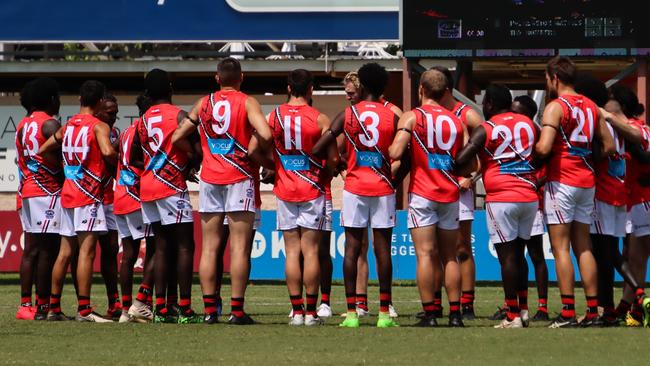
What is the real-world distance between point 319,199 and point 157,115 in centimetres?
176

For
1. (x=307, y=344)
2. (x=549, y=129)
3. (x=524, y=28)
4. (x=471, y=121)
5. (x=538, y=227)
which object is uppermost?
(x=524, y=28)

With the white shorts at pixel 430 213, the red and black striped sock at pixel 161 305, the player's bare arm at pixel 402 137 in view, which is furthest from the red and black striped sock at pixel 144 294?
the player's bare arm at pixel 402 137

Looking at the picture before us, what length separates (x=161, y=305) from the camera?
1345 centimetres

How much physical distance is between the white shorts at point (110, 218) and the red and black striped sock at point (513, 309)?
420cm

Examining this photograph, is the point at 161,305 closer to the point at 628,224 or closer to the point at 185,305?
the point at 185,305

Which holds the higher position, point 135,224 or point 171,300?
point 135,224

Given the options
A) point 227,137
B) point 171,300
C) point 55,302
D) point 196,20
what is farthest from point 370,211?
point 196,20

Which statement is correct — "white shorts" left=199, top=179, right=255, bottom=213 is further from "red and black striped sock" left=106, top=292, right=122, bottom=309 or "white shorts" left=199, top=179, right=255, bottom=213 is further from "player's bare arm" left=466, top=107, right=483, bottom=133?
"player's bare arm" left=466, top=107, right=483, bottom=133

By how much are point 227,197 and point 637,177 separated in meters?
3.89

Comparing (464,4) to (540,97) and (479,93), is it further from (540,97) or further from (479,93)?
(540,97)

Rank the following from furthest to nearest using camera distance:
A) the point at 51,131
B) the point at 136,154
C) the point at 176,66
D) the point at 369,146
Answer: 1. the point at 176,66
2. the point at 51,131
3. the point at 136,154
4. the point at 369,146

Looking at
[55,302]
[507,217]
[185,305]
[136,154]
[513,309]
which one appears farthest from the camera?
[55,302]

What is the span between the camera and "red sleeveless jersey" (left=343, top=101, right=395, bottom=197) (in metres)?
12.9

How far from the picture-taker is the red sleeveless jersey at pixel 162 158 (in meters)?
13.5
